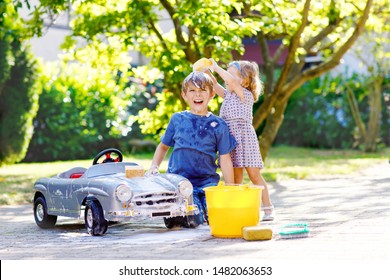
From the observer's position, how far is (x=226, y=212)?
8.37 metres

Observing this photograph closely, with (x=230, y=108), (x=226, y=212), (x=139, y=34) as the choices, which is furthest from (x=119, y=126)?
(x=226, y=212)

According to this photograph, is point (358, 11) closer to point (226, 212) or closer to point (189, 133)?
point (189, 133)

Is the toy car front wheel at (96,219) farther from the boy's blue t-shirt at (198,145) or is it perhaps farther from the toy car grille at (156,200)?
the boy's blue t-shirt at (198,145)

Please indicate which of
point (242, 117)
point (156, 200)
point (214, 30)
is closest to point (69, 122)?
point (214, 30)

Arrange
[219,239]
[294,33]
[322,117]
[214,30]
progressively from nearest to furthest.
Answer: [219,239]
[214,30]
[294,33]
[322,117]

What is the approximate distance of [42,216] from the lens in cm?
1003

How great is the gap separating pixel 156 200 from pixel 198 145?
0.90 meters

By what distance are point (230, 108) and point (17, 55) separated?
11.1 meters

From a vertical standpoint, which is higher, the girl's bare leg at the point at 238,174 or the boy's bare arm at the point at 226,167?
the boy's bare arm at the point at 226,167

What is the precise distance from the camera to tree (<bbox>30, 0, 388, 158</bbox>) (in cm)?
1430

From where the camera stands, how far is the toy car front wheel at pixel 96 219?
29.2 feet

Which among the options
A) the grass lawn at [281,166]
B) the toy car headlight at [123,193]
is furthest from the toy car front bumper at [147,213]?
the grass lawn at [281,166]

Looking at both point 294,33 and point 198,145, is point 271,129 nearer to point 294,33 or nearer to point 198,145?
point 294,33

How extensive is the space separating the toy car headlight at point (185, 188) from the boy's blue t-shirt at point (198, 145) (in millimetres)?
534
